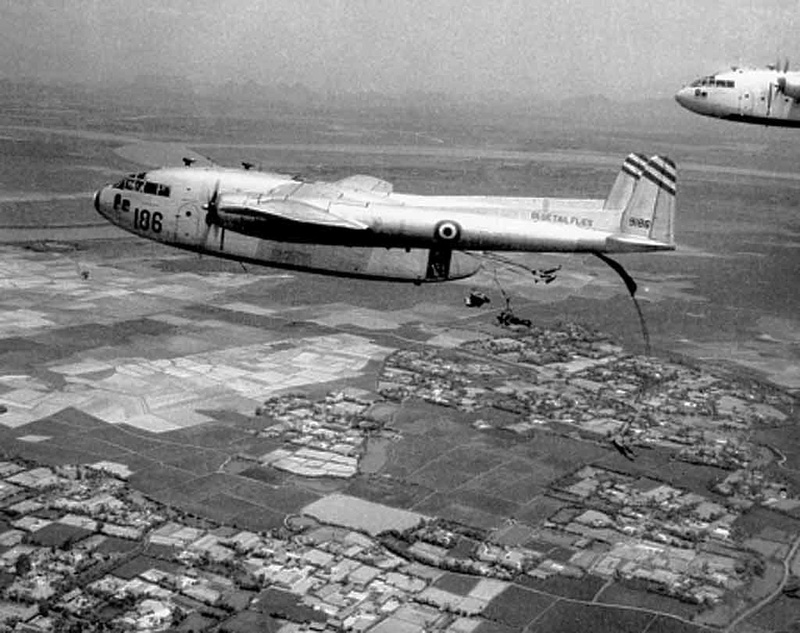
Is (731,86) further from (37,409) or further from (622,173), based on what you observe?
(37,409)

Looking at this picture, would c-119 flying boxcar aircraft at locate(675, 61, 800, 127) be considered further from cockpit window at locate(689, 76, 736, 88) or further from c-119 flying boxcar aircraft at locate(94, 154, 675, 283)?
c-119 flying boxcar aircraft at locate(94, 154, 675, 283)

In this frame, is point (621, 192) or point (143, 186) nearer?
point (621, 192)

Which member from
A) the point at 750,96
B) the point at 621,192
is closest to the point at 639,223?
the point at 621,192

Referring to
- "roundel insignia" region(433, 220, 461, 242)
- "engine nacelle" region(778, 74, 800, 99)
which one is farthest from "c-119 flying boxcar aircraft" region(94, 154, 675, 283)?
"engine nacelle" region(778, 74, 800, 99)

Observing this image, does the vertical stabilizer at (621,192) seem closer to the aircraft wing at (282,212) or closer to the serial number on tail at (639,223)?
the serial number on tail at (639,223)

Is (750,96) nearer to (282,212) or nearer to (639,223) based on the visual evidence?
(639,223)

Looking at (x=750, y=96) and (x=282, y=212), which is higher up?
(x=750, y=96)

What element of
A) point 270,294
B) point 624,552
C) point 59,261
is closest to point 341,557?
point 624,552
